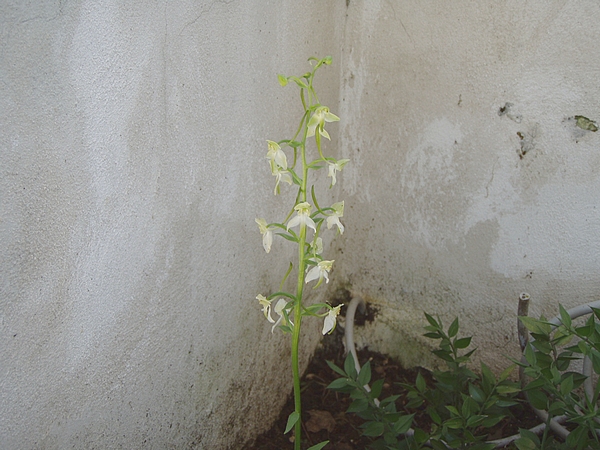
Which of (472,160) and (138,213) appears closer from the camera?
(138,213)

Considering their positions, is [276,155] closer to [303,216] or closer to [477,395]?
[303,216]

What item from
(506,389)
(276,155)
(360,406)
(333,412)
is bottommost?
(333,412)

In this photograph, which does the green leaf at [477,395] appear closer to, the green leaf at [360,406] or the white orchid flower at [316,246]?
the green leaf at [360,406]

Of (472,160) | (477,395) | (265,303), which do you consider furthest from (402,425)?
(472,160)

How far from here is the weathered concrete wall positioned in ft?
6.11

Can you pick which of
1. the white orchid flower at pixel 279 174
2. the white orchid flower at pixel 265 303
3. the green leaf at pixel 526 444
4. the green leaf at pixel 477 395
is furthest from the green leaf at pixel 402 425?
the white orchid flower at pixel 279 174

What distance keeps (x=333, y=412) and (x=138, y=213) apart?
1.19 metres

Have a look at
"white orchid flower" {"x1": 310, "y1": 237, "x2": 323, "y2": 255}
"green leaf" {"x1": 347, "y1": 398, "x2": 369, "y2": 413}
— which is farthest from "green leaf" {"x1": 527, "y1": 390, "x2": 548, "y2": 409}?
"white orchid flower" {"x1": 310, "y1": 237, "x2": 323, "y2": 255}

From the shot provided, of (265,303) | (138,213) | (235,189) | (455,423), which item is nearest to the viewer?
(138,213)

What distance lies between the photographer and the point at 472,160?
6.70 feet

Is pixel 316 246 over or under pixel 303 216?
under

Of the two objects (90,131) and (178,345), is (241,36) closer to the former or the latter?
(90,131)

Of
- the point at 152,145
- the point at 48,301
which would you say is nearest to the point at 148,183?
the point at 152,145

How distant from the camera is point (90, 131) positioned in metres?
1.23
